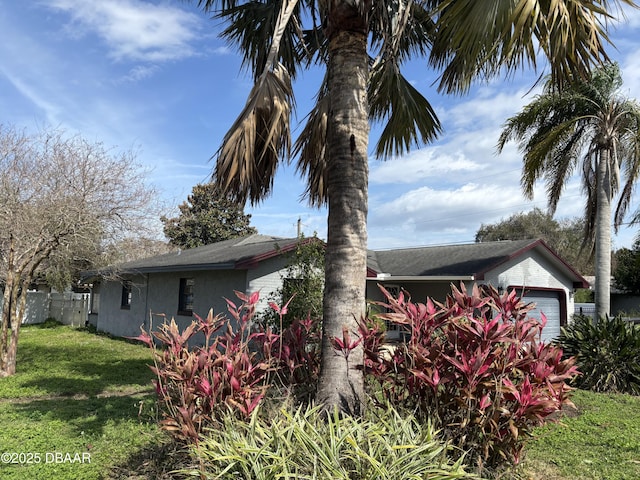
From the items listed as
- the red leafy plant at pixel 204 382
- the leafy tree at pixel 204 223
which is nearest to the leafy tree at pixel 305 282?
the red leafy plant at pixel 204 382

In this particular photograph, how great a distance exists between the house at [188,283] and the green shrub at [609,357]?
735 centimetres

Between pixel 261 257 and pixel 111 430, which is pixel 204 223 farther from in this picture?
pixel 111 430

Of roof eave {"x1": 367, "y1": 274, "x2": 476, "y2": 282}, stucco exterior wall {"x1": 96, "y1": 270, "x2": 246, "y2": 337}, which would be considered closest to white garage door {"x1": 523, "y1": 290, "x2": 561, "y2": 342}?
roof eave {"x1": 367, "y1": 274, "x2": 476, "y2": 282}

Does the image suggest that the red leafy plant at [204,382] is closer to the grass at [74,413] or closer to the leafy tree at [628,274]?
the grass at [74,413]

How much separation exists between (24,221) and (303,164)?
24.0ft

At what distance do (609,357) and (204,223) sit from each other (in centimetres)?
3226

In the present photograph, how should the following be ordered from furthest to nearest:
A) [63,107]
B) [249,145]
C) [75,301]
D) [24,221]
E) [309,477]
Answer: [75,301], [63,107], [24,221], [249,145], [309,477]

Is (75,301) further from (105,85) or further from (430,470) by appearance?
(430,470)

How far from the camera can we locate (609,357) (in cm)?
1062

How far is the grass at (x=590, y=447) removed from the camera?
5242mm

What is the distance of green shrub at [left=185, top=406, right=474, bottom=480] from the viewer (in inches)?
136

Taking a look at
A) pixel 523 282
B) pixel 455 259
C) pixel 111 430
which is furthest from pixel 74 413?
pixel 523 282

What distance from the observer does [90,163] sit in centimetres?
1267

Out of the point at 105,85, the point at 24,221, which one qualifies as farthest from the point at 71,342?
the point at 105,85
